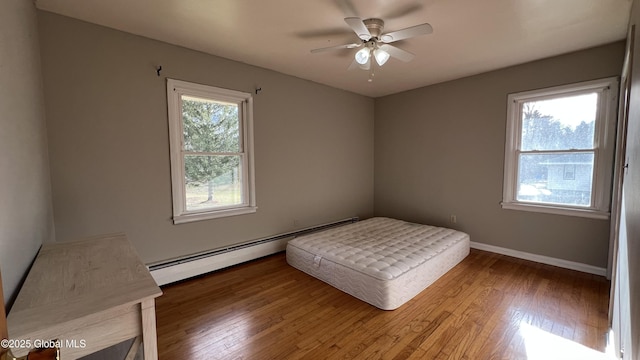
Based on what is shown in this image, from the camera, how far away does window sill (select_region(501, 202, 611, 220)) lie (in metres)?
2.89

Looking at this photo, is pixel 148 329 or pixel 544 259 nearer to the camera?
pixel 148 329

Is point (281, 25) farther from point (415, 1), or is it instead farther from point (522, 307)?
point (522, 307)

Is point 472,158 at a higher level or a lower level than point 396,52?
lower

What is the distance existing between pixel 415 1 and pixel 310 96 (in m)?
2.22

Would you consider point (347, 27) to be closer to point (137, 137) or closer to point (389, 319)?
point (137, 137)

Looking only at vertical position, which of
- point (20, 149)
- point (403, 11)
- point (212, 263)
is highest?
point (403, 11)

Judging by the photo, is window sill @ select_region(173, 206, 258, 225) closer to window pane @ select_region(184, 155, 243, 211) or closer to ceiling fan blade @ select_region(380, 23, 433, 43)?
window pane @ select_region(184, 155, 243, 211)

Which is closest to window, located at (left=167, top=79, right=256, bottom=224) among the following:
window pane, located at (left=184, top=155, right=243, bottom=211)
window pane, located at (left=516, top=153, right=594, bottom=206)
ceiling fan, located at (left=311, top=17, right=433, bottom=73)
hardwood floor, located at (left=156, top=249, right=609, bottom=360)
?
window pane, located at (left=184, top=155, right=243, bottom=211)

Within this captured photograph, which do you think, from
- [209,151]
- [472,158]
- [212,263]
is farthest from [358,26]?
[212,263]

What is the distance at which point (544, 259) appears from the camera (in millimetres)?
3291

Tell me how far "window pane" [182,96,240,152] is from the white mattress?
1.53m

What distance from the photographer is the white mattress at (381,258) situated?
238 cm

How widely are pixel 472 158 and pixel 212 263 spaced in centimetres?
383

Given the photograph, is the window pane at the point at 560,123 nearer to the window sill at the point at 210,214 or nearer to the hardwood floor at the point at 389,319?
the hardwood floor at the point at 389,319
